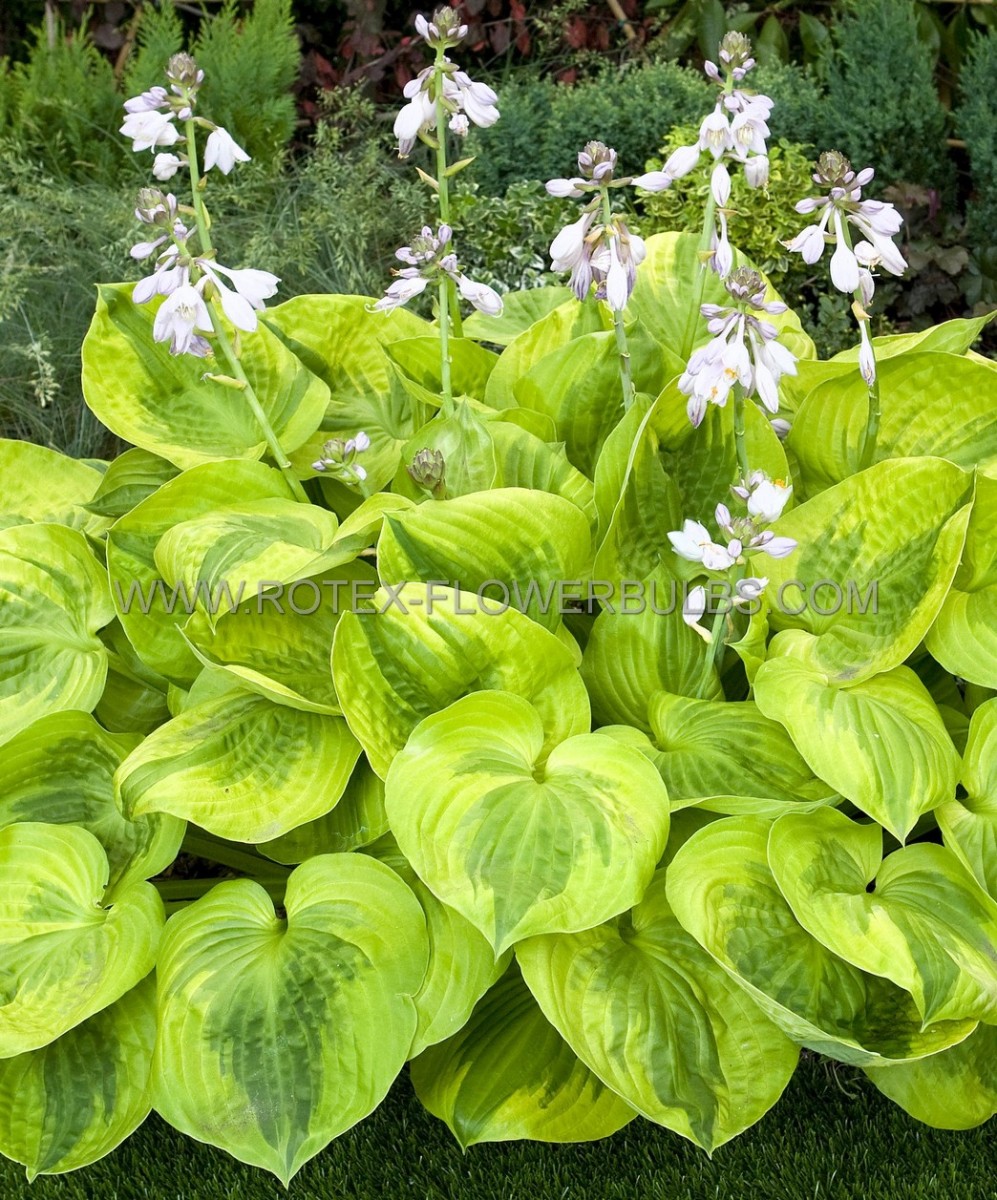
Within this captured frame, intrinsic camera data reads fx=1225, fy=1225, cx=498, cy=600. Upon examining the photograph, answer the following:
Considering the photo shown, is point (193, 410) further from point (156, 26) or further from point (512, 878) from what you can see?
point (156, 26)

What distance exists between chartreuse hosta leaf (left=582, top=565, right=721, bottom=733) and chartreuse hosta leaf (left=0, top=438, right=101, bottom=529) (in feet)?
3.71

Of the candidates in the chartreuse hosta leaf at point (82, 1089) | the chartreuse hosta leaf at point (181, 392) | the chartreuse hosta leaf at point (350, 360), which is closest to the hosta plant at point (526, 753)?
the chartreuse hosta leaf at point (82, 1089)

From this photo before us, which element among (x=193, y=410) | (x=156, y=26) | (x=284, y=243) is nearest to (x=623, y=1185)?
(x=193, y=410)

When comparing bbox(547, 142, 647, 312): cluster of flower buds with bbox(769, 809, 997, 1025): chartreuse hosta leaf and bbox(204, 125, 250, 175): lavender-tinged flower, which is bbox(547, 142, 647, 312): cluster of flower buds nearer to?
bbox(204, 125, 250, 175): lavender-tinged flower

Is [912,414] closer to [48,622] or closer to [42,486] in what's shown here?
[48,622]

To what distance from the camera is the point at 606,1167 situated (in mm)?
2027

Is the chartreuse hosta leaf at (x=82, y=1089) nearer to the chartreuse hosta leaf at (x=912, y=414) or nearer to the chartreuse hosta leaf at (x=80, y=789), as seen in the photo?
the chartreuse hosta leaf at (x=80, y=789)

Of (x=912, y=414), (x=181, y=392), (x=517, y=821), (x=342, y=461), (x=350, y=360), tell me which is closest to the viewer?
(x=517, y=821)

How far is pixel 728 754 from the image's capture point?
1892 mm

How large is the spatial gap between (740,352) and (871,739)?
0.59 metres

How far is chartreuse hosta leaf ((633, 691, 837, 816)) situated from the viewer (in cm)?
187

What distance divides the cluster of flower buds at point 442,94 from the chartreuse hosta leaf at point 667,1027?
4.27ft

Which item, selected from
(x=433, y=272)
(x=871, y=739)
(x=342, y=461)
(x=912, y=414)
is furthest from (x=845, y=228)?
(x=342, y=461)

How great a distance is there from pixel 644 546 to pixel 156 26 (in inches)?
149
